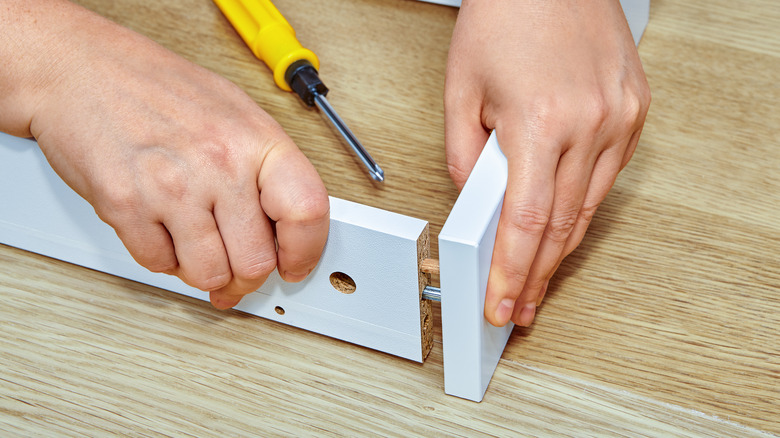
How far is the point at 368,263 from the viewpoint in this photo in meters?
0.44

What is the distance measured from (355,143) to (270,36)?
0.50 feet

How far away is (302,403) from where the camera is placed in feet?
1.51

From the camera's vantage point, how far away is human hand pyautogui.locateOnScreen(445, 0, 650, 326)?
0.43 metres

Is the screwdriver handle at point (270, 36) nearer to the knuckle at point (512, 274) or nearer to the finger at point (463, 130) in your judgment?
the finger at point (463, 130)

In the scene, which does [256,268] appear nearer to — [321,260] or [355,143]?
[321,260]

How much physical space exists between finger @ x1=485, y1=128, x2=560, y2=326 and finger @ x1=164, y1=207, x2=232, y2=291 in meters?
0.16

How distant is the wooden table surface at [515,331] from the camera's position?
450 mm

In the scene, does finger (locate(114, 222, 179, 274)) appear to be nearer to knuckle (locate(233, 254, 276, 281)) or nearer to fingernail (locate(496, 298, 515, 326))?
knuckle (locate(233, 254, 276, 281))

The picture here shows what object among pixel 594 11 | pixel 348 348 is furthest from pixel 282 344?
pixel 594 11

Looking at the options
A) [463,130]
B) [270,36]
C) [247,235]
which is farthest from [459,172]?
[270,36]

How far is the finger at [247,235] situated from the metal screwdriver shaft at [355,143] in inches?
5.1

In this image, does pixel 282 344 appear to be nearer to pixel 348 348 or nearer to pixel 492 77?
pixel 348 348

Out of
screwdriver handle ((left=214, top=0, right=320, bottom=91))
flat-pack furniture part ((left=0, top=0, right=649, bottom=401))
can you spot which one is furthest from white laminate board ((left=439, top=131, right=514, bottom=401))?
screwdriver handle ((left=214, top=0, right=320, bottom=91))

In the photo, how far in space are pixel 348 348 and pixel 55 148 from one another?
0.71 ft
